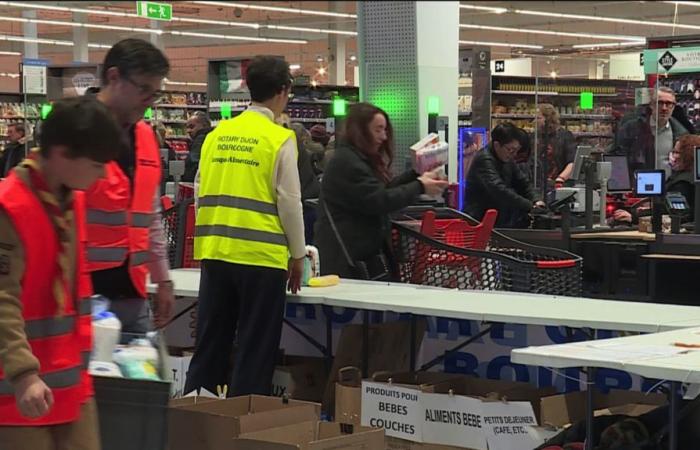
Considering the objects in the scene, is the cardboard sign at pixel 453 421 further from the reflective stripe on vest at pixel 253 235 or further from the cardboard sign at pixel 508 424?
the reflective stripe on vest at pixel 253 235

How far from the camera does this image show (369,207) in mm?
5152

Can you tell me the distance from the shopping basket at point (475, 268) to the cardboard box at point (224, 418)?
5.02ft

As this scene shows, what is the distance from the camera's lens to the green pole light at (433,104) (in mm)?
9016

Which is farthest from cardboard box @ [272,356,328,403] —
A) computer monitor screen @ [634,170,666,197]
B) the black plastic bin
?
computer monitor screen @ [634,170,666,197]

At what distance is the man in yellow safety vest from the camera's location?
462 cm

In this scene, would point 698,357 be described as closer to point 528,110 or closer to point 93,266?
point 93,266

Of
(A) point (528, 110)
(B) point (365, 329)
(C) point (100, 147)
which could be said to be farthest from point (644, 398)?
(A) point (528, 110)

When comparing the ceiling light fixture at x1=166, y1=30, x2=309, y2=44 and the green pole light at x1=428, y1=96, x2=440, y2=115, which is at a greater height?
the ceiling light fixture at x1=166, y1=30, x2=309, y2=44

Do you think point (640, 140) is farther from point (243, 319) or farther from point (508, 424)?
point (508, 424)

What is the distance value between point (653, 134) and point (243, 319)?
24.0 feet

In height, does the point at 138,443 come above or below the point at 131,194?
below

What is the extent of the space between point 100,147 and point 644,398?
2335 millimetres

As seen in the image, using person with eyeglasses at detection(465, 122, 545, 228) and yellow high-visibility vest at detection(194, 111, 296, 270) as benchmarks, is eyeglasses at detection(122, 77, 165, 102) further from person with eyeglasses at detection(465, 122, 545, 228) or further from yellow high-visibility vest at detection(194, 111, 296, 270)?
person with eyeglasses at detection(465, 122, 545, 228)

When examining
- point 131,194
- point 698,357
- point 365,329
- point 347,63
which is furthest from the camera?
point 347,63
